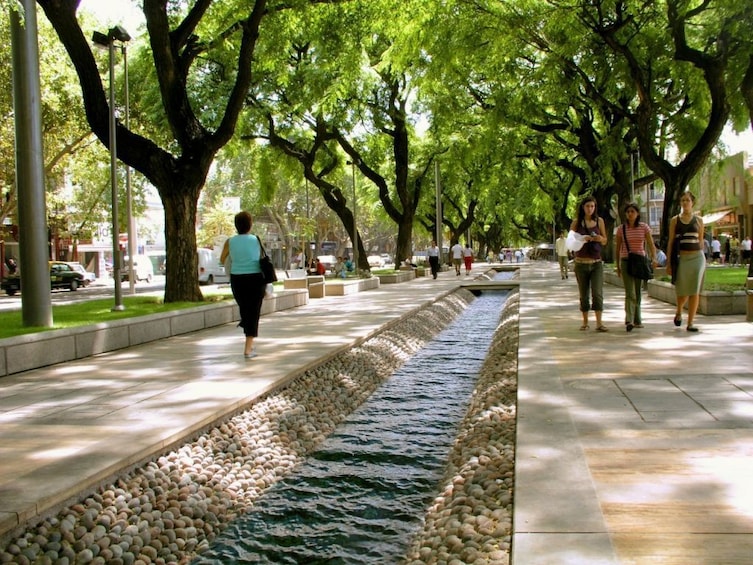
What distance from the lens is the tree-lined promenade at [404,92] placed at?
45.0 ft

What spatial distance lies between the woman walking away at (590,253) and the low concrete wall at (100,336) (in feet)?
20.4

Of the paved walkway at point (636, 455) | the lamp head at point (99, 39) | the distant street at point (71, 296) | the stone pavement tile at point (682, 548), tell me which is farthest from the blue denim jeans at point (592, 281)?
the distant street at point (71, 296)

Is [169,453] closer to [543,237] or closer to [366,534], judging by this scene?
[366,534]

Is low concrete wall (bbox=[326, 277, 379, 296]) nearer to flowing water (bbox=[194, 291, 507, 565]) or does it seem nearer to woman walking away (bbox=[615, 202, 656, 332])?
woman walking away (bbox=[615, 202, 656, 332])

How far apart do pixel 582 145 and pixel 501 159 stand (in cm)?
331

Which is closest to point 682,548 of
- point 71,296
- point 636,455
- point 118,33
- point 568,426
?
point 636,455

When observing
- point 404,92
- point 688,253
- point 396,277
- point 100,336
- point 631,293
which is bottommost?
point 100,336

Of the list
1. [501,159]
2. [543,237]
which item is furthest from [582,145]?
[543,237]

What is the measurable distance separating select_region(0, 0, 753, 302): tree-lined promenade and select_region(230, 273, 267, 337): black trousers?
5.37m

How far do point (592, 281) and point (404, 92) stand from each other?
2077 cm

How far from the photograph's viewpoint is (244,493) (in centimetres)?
500

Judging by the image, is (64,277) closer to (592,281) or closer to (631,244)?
(592,281)

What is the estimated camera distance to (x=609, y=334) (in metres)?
9.83

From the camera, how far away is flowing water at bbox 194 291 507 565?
4.25 meters
